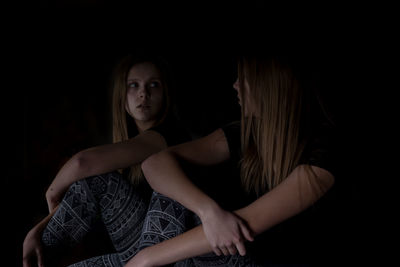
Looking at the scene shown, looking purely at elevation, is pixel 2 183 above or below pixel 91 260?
above

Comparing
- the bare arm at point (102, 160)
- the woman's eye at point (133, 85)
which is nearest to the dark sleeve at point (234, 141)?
the bare arm at point (102, 160)

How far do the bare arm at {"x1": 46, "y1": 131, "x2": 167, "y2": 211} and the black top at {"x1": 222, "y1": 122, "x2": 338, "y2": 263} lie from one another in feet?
0.93

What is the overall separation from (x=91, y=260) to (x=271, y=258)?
18.1 inches

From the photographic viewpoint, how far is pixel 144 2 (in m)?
1.21

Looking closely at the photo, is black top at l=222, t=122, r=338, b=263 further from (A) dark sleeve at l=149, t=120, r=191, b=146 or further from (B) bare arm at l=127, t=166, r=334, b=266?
(A) dark sleeve at l=149, t=120, r=191, b=146

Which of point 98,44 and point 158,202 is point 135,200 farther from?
point 98,44

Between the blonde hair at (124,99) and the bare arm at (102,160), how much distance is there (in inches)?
3.9

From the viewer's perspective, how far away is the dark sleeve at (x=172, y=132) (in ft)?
3.56

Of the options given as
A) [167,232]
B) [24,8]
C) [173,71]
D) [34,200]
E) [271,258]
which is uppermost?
[24,8]

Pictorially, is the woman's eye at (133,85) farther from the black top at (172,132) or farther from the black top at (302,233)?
the black top at (302,233)

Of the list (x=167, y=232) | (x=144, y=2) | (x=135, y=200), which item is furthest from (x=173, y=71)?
(x=167, y=232)

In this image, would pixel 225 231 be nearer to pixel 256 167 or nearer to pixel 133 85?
pixel 256 167

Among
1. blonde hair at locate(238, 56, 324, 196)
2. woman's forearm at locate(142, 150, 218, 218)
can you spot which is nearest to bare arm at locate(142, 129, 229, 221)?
woman's forearm at locate(142, 150, 218, 218)

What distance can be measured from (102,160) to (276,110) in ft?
1.57
